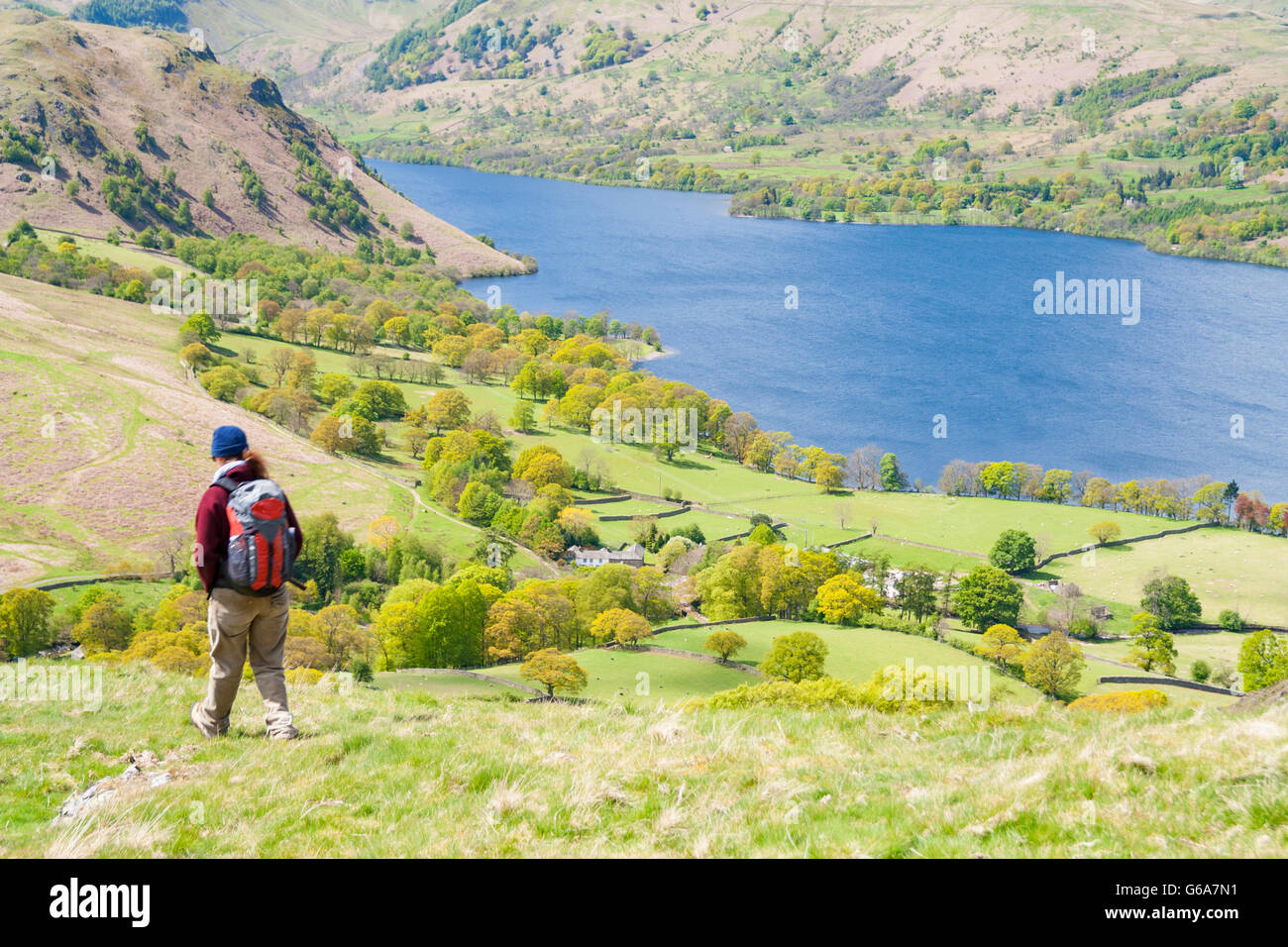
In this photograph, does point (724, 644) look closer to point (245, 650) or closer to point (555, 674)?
point (555, 674)

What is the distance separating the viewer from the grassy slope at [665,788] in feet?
21.9

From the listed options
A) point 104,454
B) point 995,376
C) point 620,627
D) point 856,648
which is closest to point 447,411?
point 104,454

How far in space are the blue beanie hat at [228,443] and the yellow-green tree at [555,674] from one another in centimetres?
4232

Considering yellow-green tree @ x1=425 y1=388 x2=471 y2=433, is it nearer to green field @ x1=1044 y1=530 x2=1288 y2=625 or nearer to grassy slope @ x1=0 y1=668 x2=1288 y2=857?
green field @ x1=1044 y1=530 x2=1288 y2=625

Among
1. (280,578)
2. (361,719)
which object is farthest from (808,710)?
(280,578)

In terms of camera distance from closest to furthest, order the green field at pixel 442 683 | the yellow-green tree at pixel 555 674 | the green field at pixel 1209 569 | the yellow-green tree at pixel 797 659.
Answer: the green field at pixel 442 683 < the yellow-green tree at pixel 555 674 < the yellow-green tree at pixel 797 659 < the green field at pixel 1209 569

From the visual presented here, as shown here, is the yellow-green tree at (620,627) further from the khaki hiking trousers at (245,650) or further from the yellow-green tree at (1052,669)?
the khaki hiking trousers at (245,650)

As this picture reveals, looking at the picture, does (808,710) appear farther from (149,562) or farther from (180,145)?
(180,145)

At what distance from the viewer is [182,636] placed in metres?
50.8

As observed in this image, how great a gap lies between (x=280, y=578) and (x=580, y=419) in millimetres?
119040

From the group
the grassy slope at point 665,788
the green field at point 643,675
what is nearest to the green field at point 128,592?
the green field at point 643,675

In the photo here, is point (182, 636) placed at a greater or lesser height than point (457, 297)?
lesser

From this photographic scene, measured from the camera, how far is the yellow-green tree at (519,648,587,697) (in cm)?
5072

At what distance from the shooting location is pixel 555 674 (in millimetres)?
51031
